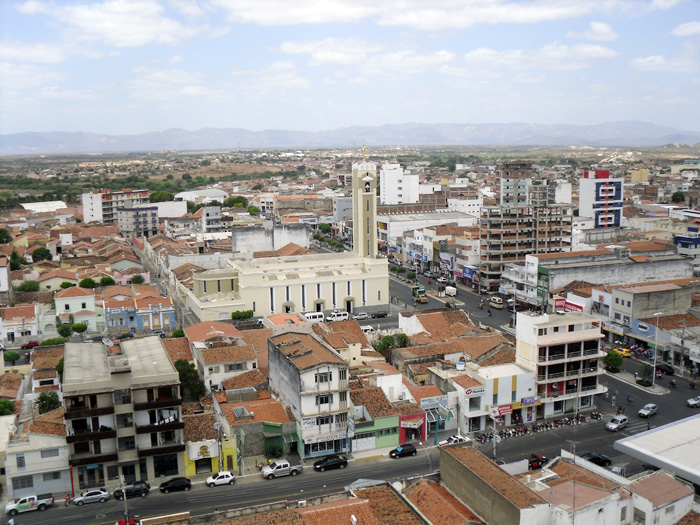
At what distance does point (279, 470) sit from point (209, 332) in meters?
11.6

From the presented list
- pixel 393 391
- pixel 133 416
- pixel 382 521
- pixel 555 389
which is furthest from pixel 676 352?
pixel 133 416

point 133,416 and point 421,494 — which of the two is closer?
point 421,494

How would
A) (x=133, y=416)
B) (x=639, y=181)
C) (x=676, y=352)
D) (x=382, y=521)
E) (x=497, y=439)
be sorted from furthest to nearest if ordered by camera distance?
(x=639, y=181)
(x=676, y=352)
(x=497, y=439)
(x=133, y=416)
(x=382, y=521)

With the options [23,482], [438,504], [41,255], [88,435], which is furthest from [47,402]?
[41,255]

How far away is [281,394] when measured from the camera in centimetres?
2703

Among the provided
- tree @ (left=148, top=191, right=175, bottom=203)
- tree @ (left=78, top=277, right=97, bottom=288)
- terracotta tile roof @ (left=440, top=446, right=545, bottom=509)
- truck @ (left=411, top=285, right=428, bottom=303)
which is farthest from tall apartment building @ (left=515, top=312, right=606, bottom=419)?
tree @ (left=148, top=191, right=175, bottom=203)

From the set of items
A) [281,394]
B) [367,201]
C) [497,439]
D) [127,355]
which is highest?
[367,201]

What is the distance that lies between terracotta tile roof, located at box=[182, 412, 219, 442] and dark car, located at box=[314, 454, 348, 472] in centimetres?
387

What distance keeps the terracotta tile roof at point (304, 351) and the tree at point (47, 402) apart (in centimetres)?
895

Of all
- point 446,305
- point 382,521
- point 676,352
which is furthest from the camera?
point 446,305

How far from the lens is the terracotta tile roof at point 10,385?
29.2 meters

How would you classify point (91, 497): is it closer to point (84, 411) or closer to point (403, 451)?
point (84, 411)

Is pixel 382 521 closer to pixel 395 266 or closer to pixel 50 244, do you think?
pixel 395 266

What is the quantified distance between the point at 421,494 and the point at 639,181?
412 ft
